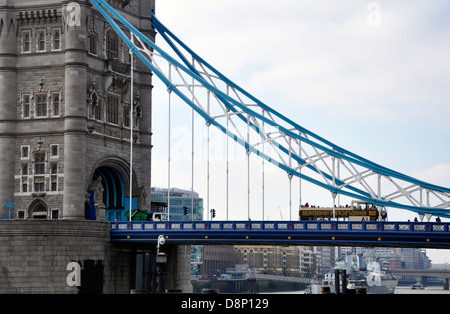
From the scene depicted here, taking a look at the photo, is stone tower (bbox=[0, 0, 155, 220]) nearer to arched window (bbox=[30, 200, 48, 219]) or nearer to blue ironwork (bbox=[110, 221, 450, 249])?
arched window (bbox=[30, 200, 48, 219])

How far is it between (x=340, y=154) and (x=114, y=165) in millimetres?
19510

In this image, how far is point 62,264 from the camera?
2299 inches

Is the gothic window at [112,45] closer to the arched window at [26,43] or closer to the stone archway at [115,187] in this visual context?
the arched window at [26,43]

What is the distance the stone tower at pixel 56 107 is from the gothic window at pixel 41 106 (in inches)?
2.5

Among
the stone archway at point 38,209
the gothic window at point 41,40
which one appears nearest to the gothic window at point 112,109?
the gothic window at point 41,40

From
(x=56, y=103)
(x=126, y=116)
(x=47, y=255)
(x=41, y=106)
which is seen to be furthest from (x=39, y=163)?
(x=47, y=255)

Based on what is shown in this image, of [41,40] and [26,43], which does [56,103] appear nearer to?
[41,40]

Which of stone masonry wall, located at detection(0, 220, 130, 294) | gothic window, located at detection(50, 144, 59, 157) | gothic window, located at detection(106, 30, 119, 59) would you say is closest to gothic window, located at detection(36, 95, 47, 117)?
gothic window, located at detection(50, 144, 59, 157)

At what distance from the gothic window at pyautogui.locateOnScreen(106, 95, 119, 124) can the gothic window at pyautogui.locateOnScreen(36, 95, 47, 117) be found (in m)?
5.13

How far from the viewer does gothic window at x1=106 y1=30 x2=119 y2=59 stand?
70125mm

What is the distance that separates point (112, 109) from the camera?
7025 cm

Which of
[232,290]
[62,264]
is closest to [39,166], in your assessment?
[62,264]

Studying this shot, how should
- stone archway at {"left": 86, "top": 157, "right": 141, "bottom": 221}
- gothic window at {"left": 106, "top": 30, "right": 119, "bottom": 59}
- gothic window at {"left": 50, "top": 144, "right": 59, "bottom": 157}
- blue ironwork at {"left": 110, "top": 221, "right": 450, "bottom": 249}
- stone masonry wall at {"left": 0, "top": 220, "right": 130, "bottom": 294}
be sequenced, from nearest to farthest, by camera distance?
blue ironwork at {"left": 110, "top": 221, "right": 450, "bottom": 249} < stone masonry wall at {"left": 0, "top": 220, "right": 130, "bottom": 294} < gothic window at {"left": 50, "top": 144, "right": 59, "bottom": 157} < gothic window at {"left": 106, "top": 30, "right": 119, "bottom": 59} < stone archway at {"left": 86, "top": 157, "right": 141, "bottom": 221}
